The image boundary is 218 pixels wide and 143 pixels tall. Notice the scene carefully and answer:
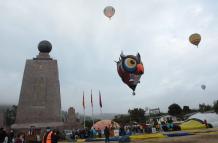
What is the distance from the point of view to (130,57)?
44188 mm

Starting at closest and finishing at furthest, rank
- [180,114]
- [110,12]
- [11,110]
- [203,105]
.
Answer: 1. [110,12]
2. [11,110]
3. [180,114]
4. [203,105]

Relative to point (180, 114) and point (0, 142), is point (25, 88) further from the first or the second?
point (180, 114)

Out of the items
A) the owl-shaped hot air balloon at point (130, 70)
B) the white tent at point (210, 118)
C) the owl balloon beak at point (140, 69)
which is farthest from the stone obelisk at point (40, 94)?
the white tent at point (210, 118)

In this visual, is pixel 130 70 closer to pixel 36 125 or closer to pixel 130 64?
pixel 130 64

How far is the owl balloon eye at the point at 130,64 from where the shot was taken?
4294 centimetres

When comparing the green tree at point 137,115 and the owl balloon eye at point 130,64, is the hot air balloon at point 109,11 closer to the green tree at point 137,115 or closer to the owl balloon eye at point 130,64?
the owl balloon eye at point 130,64

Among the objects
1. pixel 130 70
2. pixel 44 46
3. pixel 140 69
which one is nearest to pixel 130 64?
pixel 130 70

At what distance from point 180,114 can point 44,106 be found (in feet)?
272

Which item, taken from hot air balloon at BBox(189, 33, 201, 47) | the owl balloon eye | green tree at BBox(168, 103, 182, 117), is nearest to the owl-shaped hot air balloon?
the owl balloon eye

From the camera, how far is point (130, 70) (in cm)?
4288

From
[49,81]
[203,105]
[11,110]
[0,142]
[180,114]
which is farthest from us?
[203,105]

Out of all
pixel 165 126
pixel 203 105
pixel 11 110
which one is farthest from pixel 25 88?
pixel 203 105

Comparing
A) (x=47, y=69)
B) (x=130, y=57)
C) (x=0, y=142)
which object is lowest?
(x=0, y=142)

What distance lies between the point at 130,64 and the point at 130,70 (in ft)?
3.07
